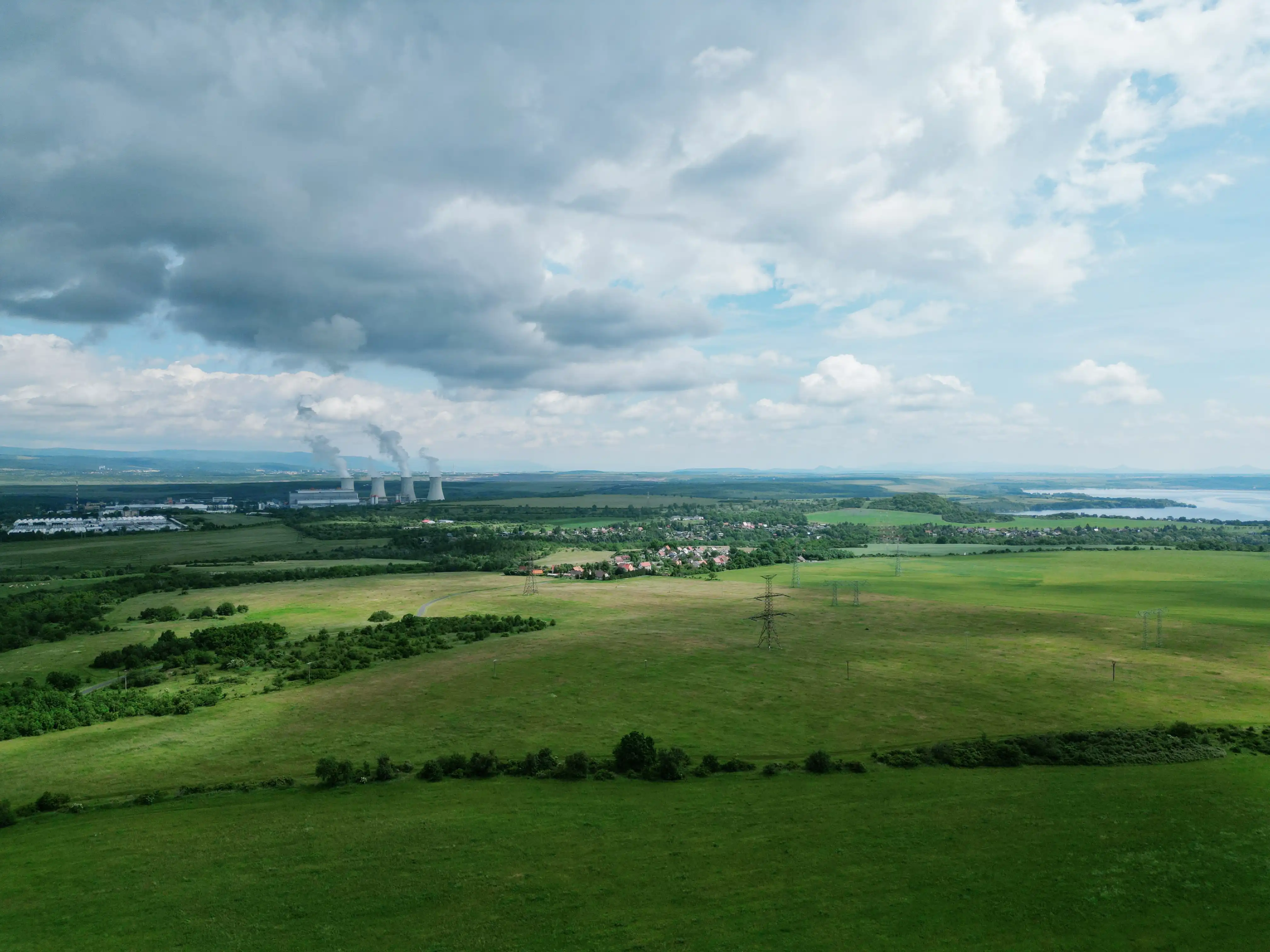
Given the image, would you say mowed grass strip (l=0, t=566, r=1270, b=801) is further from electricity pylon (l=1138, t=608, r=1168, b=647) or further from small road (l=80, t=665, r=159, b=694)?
small road (l=80, t=665, r=159, b=694)

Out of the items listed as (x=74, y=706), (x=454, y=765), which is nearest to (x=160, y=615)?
(x=74, y=706)

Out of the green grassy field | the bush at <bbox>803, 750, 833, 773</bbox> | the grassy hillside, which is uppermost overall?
the green grassy field

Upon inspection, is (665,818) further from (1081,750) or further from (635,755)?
(1081,750)

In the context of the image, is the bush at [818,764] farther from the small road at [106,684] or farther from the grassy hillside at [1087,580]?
the grassy hillside at [1087,580]

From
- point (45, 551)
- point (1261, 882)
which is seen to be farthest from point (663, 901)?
point (45, 551)

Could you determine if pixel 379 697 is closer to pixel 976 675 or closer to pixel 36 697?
pixel 36 697

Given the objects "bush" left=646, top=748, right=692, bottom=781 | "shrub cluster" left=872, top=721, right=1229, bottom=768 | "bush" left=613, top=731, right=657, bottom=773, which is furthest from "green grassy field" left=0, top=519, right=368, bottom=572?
"shrub cluster" left=872, top=721, right=1229, bottom=768
